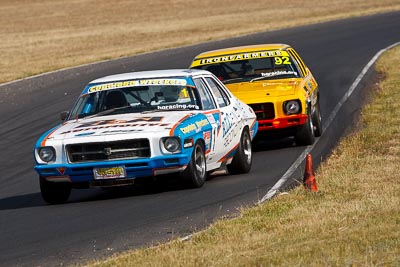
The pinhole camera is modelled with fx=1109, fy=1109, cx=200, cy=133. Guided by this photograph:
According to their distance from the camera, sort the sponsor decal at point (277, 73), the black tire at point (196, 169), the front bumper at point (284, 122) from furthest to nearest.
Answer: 1. the sponsor decal at point (277, 73)
2. the front bumper at point (284, 122)
3. the black tire at point (196, 169)

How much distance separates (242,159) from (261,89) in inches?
104

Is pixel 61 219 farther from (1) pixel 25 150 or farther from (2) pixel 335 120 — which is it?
(2) pixel 335 120

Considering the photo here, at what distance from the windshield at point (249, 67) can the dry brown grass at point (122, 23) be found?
13636mm

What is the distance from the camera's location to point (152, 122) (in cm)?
1148

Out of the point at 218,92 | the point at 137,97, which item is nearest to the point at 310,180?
the point at 137,97

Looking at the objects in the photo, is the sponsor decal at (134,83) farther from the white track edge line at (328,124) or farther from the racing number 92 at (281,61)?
the racing number 92 at (281,61)

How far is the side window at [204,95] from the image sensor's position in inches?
492

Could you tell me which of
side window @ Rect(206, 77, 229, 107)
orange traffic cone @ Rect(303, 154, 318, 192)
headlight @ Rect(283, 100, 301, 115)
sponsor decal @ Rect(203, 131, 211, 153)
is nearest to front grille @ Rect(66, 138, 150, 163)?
sponsor decal @ Rect(203, 131, 211, 153)

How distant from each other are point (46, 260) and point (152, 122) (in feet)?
11.6

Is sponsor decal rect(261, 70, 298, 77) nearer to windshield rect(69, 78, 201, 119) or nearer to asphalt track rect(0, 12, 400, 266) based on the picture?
asphalt track rect(0, 12, 400, 266)

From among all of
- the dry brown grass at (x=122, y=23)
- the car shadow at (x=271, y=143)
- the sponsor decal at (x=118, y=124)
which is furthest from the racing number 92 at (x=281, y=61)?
the dry brown grass at (x=122, y=23)

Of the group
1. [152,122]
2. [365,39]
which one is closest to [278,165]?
[152,122]

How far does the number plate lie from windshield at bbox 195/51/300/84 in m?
5.03

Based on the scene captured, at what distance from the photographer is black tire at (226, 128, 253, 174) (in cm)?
1280
